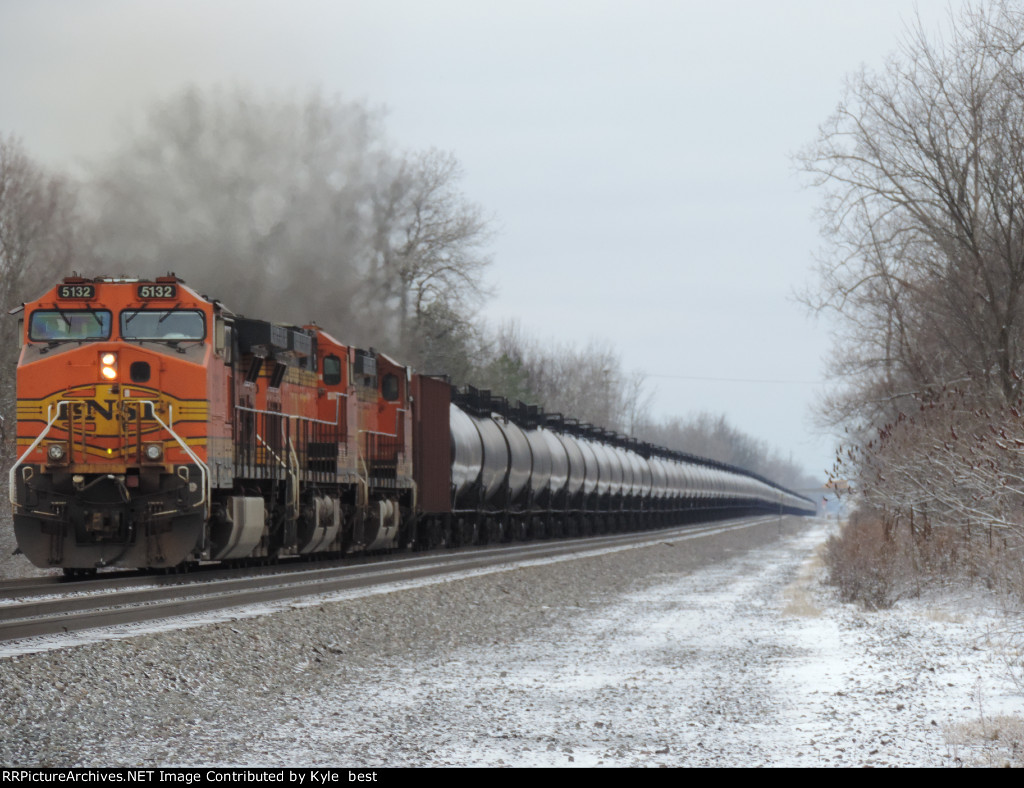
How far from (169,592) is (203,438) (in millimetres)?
2620

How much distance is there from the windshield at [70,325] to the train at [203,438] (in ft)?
0.06

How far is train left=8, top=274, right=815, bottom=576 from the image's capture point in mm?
14797

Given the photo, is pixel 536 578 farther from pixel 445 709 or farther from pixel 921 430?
pixel 445 709

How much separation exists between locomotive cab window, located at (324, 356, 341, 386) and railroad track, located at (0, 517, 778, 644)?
10.4 ft

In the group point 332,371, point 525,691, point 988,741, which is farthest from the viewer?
point 332,371

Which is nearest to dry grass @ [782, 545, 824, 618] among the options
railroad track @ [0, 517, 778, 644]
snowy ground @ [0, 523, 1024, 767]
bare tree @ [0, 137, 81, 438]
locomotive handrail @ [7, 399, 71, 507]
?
snowy ground @ [0, 523, 1024, 767]

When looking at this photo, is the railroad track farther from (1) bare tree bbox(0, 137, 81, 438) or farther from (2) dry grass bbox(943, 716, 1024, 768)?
(1) bare tree bbox(0, 137, 81, 438)

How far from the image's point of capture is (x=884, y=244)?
21.3 m

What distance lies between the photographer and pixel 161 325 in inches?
621

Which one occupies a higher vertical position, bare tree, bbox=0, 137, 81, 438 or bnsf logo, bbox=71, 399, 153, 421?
bare tree, bbox=0, 137, 81, 438

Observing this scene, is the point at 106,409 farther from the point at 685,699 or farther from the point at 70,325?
the point at 685,699

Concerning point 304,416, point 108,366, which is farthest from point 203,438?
point 304,416

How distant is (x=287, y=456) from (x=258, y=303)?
14062mm
